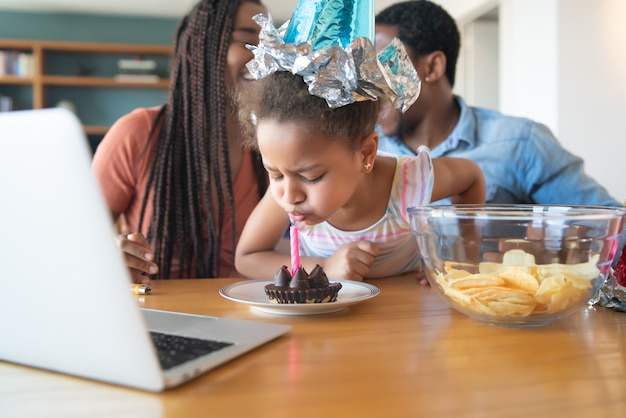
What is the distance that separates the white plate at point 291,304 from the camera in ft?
2.41

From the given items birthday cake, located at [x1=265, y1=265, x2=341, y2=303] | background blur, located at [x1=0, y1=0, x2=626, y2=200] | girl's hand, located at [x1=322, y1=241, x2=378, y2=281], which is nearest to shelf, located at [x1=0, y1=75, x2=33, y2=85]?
background blur, located at [x1=0, y1=0, x2=626, y2=200]

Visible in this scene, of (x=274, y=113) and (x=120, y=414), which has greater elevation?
(x=274, y=113)

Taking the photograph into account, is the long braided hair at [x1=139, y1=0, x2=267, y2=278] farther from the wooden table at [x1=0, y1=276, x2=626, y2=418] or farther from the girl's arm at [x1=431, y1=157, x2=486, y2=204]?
the wooden table at [x1=0, y1=276, x2=626, y2=418]

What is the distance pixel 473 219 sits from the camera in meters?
0.70

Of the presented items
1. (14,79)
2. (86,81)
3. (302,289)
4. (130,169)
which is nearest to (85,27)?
(86,81)

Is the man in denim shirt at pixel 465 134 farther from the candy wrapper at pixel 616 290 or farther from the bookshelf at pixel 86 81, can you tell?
the bookshelf at pixel 86 81

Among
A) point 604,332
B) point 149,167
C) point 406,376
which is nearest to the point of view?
point 406,376

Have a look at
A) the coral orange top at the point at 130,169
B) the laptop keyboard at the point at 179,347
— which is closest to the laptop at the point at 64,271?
the laptop keyboard at the point at 179,347

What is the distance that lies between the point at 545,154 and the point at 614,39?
63.3 inches

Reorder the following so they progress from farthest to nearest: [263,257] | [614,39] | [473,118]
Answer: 1. [614,39]
2. [473,118]
3. [263,257]

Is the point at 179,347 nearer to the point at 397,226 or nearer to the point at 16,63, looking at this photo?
the point at 397,226

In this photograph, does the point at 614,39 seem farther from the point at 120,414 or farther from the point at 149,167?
the point at 120,414

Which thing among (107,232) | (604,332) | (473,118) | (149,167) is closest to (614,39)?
(473,118)

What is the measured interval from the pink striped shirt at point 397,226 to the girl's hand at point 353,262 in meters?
0.15
